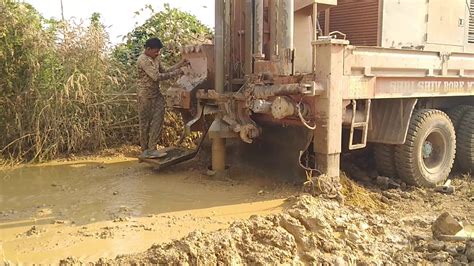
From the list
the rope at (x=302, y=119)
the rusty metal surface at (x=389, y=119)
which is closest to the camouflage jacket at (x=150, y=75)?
the rope at (x=302, y=119)

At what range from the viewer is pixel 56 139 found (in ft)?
25.6

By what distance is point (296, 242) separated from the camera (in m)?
4.29

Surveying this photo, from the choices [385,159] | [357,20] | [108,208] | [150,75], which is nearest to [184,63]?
[150,75]

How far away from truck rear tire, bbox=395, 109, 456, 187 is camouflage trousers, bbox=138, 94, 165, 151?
3103 millimetres

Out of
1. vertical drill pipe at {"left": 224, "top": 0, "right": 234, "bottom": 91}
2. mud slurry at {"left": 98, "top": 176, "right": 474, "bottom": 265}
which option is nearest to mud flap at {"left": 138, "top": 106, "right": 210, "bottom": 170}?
vertical drill pipe at {"left": 224, "top": 0, "right": 234, "bottom": 91}

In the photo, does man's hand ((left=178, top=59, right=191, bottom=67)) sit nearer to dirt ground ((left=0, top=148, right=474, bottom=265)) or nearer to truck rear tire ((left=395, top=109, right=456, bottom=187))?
dirt ground ((left=0, top=148, right=474, bottom=265))

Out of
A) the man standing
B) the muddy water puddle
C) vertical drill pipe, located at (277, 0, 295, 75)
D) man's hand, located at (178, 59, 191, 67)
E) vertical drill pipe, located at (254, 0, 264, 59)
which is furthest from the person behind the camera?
man's hand, located at (178, 59, 191, 67)

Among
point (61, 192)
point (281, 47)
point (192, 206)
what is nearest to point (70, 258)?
point (192, 206)

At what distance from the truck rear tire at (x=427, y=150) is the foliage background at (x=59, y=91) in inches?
156

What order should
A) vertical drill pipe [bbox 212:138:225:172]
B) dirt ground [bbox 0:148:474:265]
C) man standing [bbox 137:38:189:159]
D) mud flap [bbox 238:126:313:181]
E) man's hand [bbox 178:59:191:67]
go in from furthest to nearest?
man's hand [bbox 178:59:191:67]
man standing [bbox 137:38:189:159]
vertical drill pipe [bbox 212:138:225:172]
mud flap [bbox 238:126:313:181]
dirt ground [bbox 0:148:474:265]

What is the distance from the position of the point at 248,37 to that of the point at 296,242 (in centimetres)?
281

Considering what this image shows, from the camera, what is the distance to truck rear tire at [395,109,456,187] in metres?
6.35

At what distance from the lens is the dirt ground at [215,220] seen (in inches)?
156

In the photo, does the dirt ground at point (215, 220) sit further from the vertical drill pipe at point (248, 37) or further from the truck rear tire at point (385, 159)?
the vertical drill pipe at point (248, 37)
